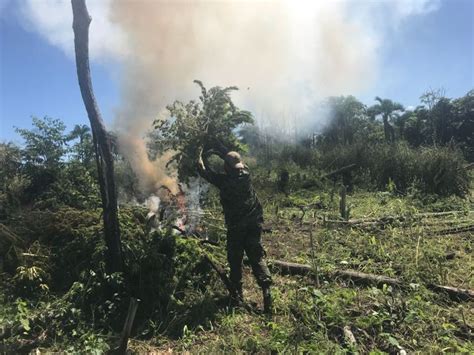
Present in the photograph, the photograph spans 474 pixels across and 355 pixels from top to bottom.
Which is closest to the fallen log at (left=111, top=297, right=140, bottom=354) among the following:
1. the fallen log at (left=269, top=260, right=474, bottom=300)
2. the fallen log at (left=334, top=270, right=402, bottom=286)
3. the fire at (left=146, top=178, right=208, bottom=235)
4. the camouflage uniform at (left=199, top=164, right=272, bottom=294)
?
the camouflage uniform at (left=199, top=164, right=272, bottom=294)

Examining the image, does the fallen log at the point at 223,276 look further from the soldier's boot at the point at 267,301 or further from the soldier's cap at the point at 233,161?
the soldier's cap at the point at 233,161

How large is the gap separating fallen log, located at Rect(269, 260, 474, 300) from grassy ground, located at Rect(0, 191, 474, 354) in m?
0.09

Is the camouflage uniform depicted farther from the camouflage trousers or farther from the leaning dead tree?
the leaning dead tree

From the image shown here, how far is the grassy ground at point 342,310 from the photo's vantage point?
15.0 ft

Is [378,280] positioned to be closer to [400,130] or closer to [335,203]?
[335,203]

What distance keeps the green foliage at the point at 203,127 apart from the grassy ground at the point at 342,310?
1.69 m

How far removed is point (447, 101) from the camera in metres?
36.8

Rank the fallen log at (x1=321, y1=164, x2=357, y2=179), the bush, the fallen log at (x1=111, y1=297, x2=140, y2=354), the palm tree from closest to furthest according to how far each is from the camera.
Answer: the fallen log at (x1=111, y1=297, x2=140, y2=354) < the bush < the fallen log at (x1=321, y1=164, x2=357, y2=179) < the palm tree

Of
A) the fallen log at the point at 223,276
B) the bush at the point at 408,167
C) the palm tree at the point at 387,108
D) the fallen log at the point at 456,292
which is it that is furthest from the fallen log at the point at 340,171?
the palm tree at the point at 387,108

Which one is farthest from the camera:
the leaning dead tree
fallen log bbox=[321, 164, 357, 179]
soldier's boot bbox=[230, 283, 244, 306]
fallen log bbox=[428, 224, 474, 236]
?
fallen log bbox=[321, 164, 357, 179]

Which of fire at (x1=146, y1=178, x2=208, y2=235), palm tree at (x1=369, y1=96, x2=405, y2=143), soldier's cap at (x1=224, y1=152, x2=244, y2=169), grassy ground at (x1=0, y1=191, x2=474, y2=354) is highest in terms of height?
palm tree at (x1=369, y1=96, x2=405, y2=143)

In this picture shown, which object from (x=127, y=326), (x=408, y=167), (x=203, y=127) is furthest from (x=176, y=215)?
(x=408, y=167)

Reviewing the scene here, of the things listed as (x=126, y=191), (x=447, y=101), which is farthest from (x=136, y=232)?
(x=447, y=101)

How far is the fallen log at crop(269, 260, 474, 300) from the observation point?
5.42 m
